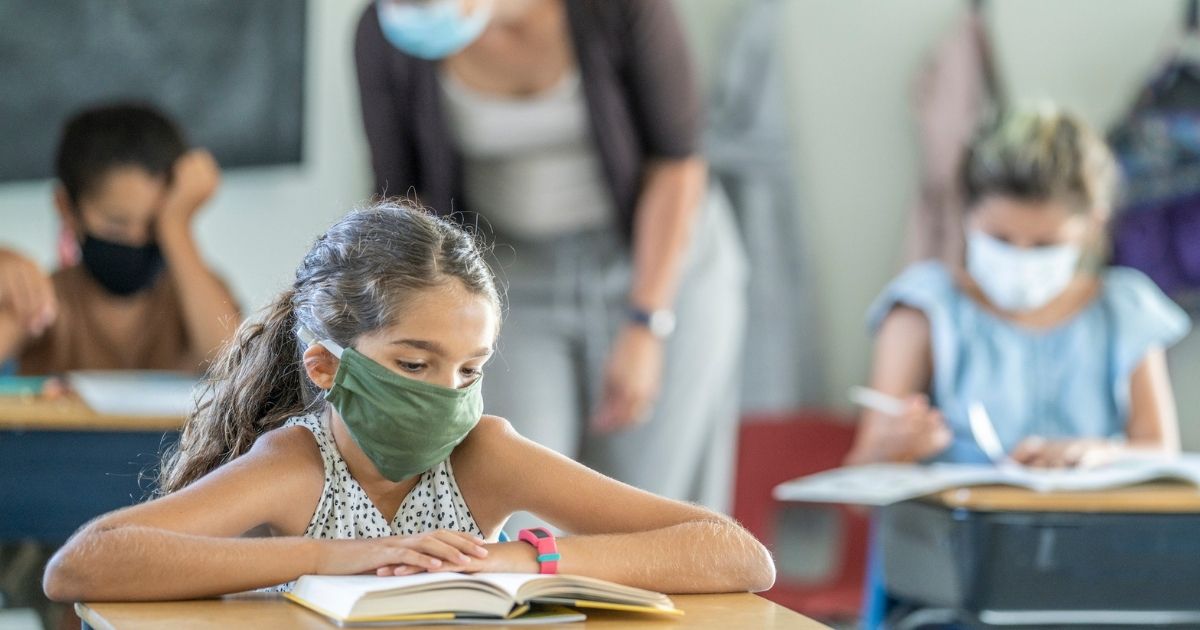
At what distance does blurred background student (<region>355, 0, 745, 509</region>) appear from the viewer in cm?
323

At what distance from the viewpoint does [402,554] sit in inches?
56.2

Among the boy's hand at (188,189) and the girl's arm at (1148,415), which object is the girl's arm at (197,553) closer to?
the girl's arm at (1148,415)

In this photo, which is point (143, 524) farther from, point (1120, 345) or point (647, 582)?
point (1120, 345)

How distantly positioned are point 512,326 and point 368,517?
156cm

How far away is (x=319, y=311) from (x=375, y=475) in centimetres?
18

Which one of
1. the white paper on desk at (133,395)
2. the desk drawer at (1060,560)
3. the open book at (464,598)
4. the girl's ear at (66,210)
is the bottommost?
the desk drawer at (1060,560)

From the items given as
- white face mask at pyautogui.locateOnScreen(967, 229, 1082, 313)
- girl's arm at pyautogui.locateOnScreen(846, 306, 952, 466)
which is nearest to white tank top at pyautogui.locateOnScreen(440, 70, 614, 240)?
girl's arm at pyautogui.locateOnScreen(846, 306, 952, 466)

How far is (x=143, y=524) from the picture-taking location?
4.73 feet

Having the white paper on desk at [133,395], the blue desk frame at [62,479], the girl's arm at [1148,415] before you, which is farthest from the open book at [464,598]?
the girl's arm at [1148,415]

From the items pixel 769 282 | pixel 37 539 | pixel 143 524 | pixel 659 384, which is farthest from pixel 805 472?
pixel 143 524

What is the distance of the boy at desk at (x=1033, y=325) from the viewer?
2.98 metres

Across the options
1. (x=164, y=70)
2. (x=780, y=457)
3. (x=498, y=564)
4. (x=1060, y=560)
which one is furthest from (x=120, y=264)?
(x=498, y=564)

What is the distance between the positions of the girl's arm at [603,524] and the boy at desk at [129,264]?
1732 mm

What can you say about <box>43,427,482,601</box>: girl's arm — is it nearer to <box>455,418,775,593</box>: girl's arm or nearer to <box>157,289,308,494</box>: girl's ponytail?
<box>455,418,775,593</box>: girl's arm
